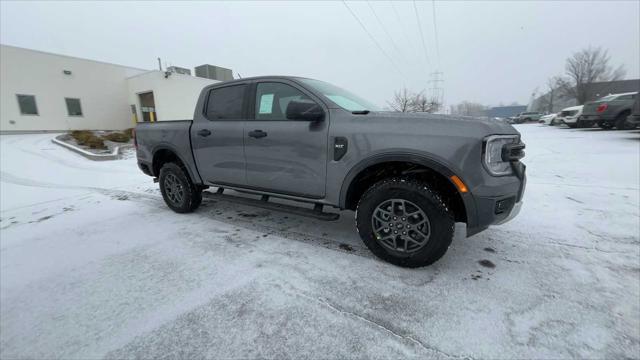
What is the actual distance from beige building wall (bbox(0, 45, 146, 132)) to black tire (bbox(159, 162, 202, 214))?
20387 millimetres

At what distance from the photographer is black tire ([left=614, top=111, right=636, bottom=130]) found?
11.7 metres

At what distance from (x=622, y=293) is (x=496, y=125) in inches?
59.1

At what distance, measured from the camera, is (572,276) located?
7.27 ft

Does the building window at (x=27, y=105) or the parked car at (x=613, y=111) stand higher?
the building window at (x=27, y=105)

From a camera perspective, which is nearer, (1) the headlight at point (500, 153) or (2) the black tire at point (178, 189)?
(1) the headlight at point (500, 153)

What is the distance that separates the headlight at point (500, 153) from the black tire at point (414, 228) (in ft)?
1.52

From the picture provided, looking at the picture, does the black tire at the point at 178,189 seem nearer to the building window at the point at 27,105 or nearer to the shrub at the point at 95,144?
the shrub at the point at 95,144

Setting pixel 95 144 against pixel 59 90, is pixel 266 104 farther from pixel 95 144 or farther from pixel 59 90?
pixel 59 90

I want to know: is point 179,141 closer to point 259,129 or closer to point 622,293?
point 259,129

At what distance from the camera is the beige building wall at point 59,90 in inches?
632

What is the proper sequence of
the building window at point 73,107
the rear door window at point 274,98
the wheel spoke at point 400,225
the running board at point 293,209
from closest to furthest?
the wheel spoke at point 400,225 → the running board at point 293,209 → the rear door window at point 274,98 → the building window at point 73,107

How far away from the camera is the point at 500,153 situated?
219cm

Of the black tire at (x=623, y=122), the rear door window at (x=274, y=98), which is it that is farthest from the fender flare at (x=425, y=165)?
the black tire at (x=623, y=122)

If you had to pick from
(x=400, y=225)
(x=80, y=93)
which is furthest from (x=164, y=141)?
(x=80, y=93)
